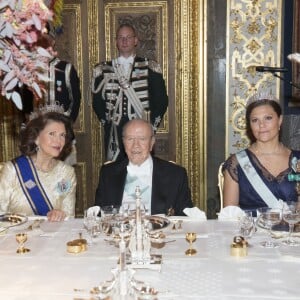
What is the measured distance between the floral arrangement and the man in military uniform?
11.2 feet

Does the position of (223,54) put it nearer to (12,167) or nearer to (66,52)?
(66,52)

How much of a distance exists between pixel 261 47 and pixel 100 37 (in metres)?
1.56

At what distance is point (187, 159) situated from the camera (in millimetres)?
5129

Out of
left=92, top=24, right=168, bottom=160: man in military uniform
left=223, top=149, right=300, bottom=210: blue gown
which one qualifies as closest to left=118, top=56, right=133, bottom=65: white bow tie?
left=92, top=24, right=168, bottom=160: man in military uniform

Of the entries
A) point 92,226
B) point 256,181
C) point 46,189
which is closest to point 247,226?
point 92,226

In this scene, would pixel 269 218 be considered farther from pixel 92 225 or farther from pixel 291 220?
pixel 92 225

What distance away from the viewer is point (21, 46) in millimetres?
1630

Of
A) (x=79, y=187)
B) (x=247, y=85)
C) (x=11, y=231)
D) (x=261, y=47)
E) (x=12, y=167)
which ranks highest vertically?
(x=261, y=47)

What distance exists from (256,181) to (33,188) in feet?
4.22

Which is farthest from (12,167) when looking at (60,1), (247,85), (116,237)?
(247,85)

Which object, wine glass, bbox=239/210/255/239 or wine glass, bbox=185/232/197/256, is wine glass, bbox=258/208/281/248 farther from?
wine glass, bbox=185/232/197/256

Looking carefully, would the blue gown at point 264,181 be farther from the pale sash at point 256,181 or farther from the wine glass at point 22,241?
the wine glass at point 22,241

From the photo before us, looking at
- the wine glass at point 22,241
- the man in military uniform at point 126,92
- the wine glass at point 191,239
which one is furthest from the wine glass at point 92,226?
the man in military uniform at point 126,92

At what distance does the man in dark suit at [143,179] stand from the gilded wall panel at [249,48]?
1.83 meters
